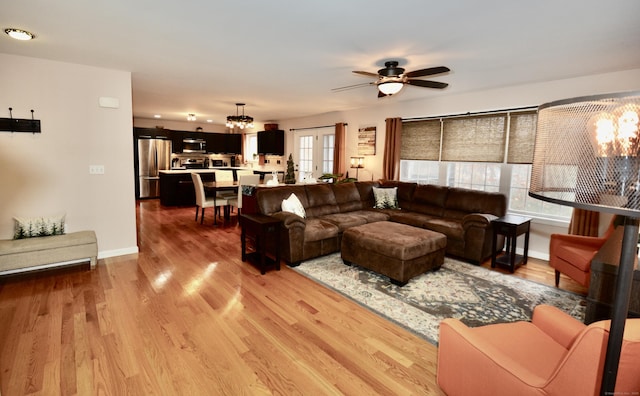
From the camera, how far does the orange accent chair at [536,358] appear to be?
44.0 inches

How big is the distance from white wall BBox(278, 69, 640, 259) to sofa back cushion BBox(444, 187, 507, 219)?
0.70m

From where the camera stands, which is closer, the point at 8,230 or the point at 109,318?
the point at 109,318

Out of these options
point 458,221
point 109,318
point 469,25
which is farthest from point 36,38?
point 458,221

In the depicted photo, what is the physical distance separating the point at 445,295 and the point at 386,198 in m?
2.55

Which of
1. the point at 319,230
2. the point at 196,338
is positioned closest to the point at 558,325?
the point at 196,338

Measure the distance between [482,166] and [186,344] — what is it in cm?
493

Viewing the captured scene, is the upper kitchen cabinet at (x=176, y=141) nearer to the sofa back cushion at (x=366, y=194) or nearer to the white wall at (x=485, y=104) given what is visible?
the white wall at (x=485, y=104)

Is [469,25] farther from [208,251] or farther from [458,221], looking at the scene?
[208,251]

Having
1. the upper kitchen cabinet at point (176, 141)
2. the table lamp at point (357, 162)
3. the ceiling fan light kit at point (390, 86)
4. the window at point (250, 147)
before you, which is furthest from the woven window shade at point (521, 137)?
the upper kitchen cabinet at point (176, 141)

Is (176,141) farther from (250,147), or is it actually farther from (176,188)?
(176,188)

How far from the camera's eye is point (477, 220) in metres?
4.19

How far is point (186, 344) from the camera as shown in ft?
7.88

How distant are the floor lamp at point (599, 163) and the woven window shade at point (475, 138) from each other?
440 cm

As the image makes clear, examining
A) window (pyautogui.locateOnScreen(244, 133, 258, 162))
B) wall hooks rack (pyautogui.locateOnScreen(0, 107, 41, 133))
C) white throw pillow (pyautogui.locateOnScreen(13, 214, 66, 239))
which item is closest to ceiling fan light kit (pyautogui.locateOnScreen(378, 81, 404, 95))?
wall hooks rack (pyautogui.locateOnScreen(0, 107, 41, 133))
